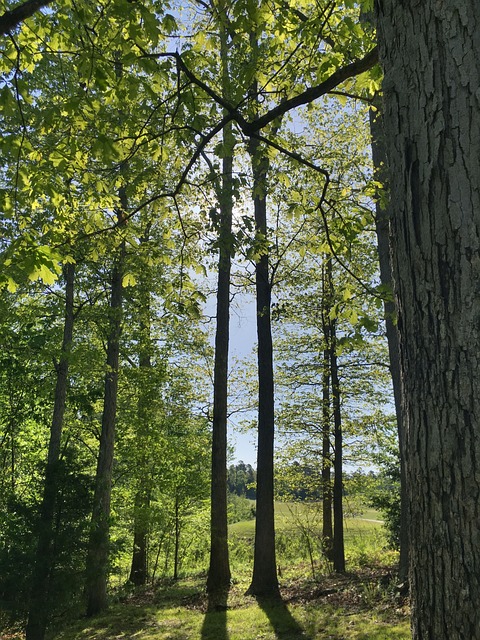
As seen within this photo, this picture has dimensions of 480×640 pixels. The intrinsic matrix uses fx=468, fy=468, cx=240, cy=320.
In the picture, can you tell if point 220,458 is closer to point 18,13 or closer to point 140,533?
point 140,533

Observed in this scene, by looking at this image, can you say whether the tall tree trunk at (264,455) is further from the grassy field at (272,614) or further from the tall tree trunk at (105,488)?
the tall tree trunk at (105,488)

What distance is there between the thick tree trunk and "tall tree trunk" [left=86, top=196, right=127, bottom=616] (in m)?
4.39

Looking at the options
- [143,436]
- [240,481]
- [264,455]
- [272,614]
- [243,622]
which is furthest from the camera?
[240,481]

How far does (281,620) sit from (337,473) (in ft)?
19.5

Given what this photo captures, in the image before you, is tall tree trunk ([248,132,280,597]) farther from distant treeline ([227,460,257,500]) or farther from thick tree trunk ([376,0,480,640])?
thick tree trunk ([376,0,480,640])

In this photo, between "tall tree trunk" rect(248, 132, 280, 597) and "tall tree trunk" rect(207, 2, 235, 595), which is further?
"tall tree trunk" rect(207, 2, 235, 595)

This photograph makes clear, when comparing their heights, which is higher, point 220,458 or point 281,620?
point 220,458

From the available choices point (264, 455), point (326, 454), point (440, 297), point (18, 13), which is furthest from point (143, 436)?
point (440, 297)

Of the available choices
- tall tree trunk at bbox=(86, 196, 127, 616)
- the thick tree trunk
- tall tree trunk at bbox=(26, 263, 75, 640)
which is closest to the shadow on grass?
tall tree trunk at bbox=(86, 196, 127, 616)

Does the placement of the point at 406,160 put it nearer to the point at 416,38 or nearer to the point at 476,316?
the point at 416,38

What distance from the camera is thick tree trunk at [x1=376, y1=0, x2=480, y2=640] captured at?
3.96 feet

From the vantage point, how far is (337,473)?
12.4 m

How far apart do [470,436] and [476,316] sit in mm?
309

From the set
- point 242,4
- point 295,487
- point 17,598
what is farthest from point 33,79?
point 295,487
